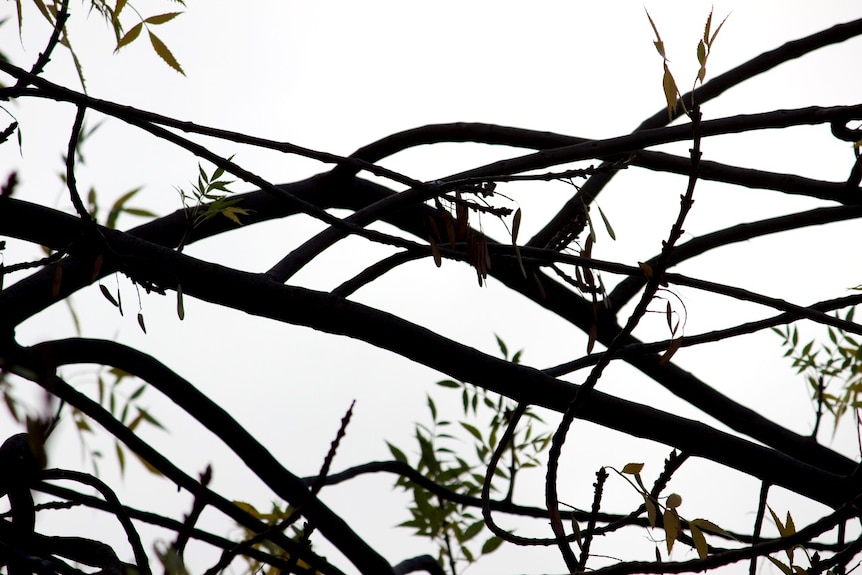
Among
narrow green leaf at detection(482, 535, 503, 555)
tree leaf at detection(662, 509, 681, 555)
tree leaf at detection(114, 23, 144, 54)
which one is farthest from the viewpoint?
narrow green leaf at detection(482, 535, 503, 555)

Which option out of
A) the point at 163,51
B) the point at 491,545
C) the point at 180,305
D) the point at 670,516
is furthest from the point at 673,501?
the point at 491,545

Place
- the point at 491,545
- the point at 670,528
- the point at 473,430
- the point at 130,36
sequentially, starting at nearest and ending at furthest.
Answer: the point at 670,528, the point at 130,36, the point at 491,545, the point at 473,430

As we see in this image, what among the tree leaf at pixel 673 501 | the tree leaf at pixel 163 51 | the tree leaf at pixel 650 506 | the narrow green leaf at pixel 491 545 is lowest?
the tree leaf at pixel 650 506

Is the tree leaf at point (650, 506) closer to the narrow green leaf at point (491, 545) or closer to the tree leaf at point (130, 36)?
the tree leaf at point (130, 36)

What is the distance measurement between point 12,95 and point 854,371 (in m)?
1.39

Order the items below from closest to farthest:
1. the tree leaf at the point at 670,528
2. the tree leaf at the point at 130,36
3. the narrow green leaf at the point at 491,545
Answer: the tree leaf at the point at 670,528
the tree leaf at the point at 130,36
the narrow green leaf at the point at 491,545

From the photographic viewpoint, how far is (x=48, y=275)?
804 mm

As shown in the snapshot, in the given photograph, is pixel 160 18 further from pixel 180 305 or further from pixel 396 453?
pixel 396 453

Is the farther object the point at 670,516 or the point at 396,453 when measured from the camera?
the point at 396,453

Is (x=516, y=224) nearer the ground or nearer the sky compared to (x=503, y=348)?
nearer the ground

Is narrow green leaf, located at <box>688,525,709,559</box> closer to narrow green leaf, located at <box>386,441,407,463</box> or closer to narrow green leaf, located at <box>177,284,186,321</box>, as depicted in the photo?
narrow green leaf, located at <box>177,284,186,321</box>

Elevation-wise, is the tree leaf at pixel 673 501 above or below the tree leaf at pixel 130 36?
below

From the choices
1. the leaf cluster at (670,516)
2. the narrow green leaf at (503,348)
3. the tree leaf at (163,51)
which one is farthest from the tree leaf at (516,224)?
the narrow green leaf at (503,348)

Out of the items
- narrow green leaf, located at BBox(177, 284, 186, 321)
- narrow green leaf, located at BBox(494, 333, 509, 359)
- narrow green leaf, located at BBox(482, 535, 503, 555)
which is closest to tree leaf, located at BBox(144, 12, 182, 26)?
narrow green leaf, located at BBox(177, 284, 186, 321)
